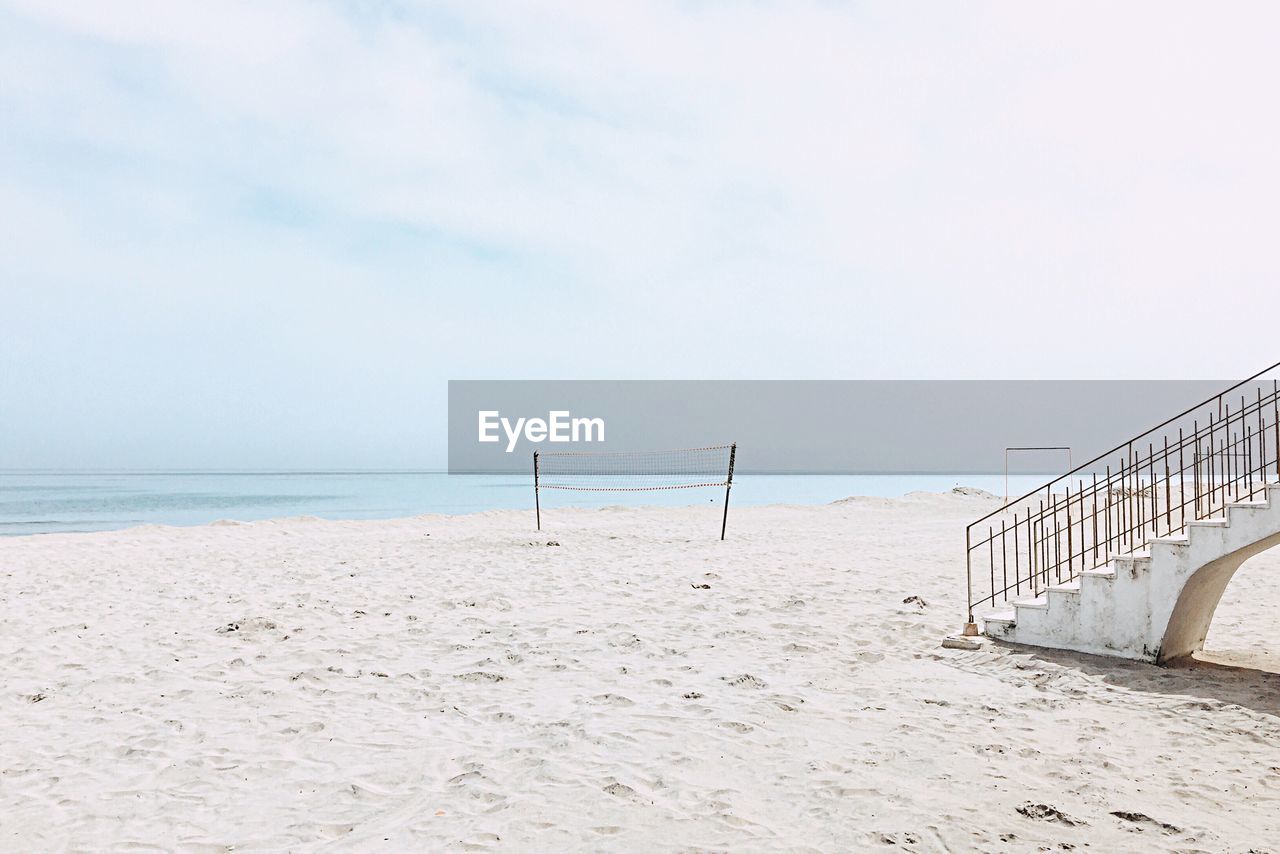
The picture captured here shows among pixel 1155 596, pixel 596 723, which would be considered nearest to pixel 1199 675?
pixel 1155 596

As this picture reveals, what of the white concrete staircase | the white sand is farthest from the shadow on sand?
the white concrete staircase

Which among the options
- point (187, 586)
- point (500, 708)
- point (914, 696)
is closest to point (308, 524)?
point (187, 586)

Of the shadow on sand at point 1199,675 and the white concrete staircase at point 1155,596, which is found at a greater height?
the white concrete staircase at point 1155,596

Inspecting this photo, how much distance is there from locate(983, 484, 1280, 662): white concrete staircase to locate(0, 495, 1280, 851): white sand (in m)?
0.30

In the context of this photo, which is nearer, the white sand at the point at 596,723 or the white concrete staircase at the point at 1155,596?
the white sand at the point at 596,723

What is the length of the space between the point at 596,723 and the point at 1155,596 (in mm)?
5357

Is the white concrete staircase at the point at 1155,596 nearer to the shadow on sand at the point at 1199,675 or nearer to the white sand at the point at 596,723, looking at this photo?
the shadow on sand at the point at 1199,675

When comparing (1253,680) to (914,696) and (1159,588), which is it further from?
(914,696)

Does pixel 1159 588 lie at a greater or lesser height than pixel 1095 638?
greater

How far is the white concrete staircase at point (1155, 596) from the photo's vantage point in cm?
694

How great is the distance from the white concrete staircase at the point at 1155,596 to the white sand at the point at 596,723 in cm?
30

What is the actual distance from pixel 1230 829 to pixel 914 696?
8.61ft

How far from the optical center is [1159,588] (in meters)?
7.54

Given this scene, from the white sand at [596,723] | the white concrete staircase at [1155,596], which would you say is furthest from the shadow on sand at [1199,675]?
the white concrete staircase at [1155,596]
